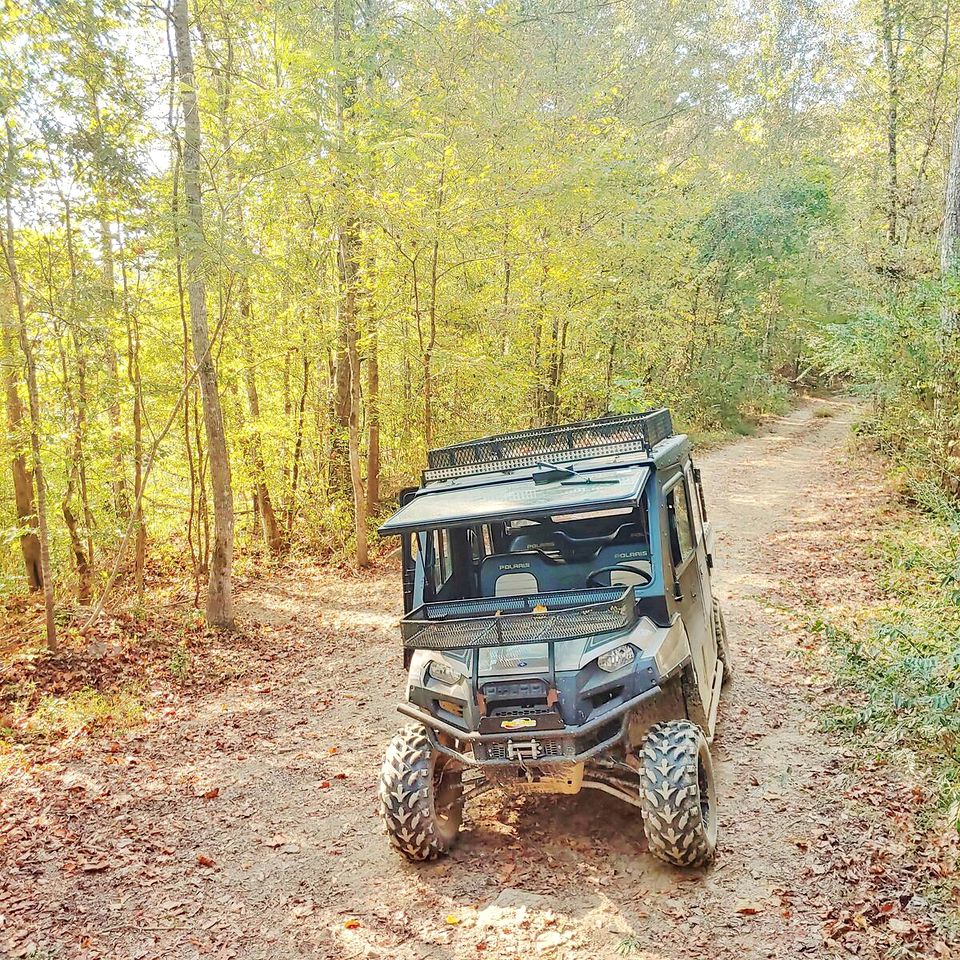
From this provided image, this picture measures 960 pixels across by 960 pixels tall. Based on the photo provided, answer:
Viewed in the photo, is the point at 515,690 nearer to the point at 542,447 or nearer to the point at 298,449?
the point at 542,447

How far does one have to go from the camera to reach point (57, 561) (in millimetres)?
13430

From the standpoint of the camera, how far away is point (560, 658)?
179 inches


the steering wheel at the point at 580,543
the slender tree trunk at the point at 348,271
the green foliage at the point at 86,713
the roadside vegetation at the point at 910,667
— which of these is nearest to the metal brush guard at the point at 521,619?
the steering wheel at the point at 580,543

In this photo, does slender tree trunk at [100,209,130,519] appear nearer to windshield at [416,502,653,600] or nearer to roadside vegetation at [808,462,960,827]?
windshield at [416,502,653,600]

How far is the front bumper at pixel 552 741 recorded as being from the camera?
4.34 meters

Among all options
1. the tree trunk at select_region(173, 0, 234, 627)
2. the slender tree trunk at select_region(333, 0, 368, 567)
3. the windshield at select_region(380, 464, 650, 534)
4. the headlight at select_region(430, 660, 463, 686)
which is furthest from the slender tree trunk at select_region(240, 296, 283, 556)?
the headlight at select_region(430, 660, 463, 686)

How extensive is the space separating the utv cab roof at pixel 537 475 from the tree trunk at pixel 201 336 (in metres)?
5.46

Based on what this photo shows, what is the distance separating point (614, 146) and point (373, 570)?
954cm

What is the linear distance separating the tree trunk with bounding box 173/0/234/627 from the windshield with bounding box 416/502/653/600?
19.3ft

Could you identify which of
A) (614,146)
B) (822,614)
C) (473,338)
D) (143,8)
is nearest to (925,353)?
(822,614)

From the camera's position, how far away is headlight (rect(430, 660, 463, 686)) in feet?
15.2

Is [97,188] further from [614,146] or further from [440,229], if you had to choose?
[614,146]

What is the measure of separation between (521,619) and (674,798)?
132 centimetres

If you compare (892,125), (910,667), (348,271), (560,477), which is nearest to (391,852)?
(560,477)
